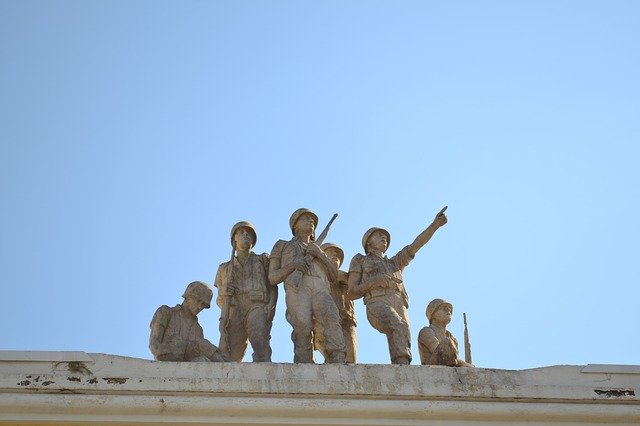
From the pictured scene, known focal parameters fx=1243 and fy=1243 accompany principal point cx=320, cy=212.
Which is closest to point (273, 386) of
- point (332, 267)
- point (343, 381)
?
point (343, 381)

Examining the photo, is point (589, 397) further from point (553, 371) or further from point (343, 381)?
point (343, 381)

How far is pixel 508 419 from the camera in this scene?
10.4 meters

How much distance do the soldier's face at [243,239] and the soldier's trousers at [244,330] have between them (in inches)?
23.9

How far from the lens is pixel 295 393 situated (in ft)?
33.7

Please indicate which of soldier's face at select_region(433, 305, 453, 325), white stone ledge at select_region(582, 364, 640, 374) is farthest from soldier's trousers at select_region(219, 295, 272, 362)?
white stone ledge at select_region(582, 364, 640, 374)

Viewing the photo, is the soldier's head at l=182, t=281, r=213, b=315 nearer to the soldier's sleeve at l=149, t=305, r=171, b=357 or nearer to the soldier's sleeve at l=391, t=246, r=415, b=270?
the soldier's sleeve at l=149, t=305, r=171, b=357

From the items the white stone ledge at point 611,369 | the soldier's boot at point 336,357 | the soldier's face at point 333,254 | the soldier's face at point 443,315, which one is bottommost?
the white stone ledge at point 611,369

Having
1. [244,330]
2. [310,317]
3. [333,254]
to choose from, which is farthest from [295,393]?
[333,254]

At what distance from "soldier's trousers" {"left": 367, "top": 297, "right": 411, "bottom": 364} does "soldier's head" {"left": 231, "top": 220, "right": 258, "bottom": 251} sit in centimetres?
141

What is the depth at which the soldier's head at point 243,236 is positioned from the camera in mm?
12602

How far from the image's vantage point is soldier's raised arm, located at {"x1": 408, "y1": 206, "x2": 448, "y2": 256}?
1271 centimetres

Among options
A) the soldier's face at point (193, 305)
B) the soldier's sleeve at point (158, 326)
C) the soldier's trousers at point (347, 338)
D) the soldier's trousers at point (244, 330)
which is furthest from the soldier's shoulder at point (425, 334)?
the soldier's sleeve at point (158, 326)

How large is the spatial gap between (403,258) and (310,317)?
1335mm

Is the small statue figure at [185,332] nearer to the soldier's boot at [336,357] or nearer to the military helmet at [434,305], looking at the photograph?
the soldier's boot at [336,357]
